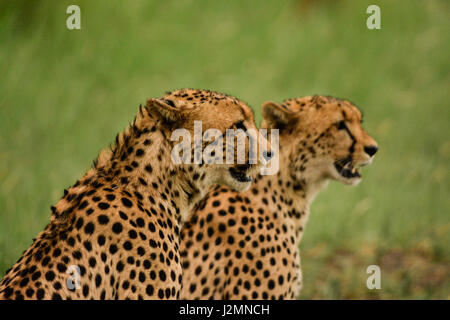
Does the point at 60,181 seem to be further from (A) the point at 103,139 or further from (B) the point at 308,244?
(B) the point at 308,244

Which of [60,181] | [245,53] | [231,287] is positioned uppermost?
[245,53]

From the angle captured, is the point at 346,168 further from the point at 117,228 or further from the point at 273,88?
the point at 273,88

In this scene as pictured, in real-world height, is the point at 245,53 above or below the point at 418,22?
below

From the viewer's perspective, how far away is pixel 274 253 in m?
3.73

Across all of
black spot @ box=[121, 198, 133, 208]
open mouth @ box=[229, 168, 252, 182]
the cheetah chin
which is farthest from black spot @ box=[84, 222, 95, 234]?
the cheetah chin

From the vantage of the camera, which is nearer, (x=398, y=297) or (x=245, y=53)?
(x=398, y=297)

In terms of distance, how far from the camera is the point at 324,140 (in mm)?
4008

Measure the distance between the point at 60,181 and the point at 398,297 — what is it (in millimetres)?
2884

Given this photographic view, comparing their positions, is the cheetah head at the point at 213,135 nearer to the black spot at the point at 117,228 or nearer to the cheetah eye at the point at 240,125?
the cheetah eye at the point at 240,125

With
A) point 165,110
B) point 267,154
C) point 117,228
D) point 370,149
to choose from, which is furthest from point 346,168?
point 117,228

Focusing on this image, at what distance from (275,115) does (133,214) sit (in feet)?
4.24

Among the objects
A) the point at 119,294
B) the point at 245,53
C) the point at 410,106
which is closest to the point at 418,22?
the point at 410,106

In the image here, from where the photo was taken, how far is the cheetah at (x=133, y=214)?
2.73 m
